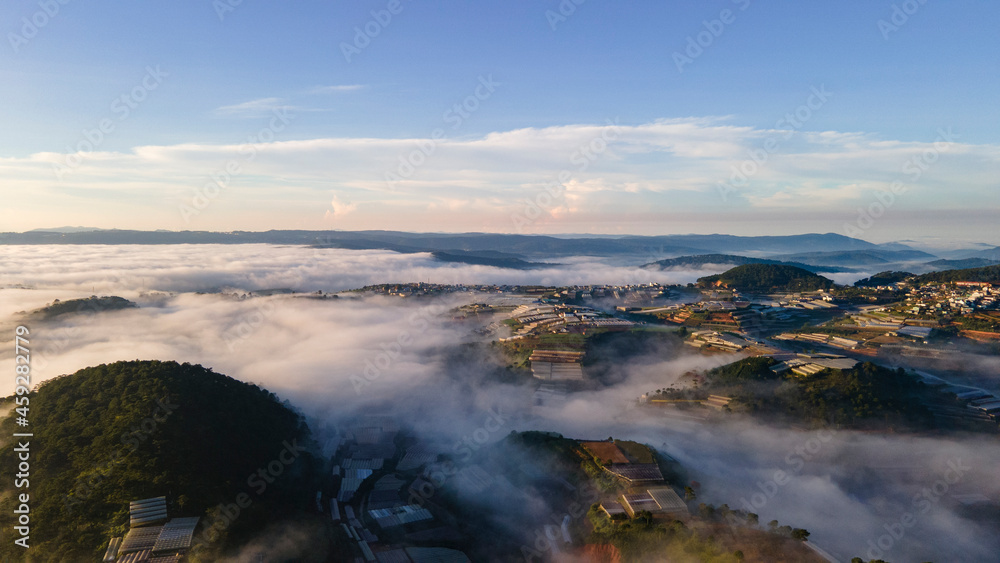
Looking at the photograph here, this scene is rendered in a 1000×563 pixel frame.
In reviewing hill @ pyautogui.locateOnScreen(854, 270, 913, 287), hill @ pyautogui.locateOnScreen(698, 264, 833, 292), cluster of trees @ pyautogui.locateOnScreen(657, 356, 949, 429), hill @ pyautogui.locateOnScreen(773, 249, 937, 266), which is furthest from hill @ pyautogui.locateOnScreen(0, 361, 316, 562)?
hill @ pyautogui.locateOnScreen(773, 249, 937, 266)

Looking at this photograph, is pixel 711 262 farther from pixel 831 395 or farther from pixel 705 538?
pixel 705 538

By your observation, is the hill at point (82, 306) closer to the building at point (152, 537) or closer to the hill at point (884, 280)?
the building at point (152, 537)

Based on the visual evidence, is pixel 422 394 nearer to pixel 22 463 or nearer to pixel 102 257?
pixel 22 463

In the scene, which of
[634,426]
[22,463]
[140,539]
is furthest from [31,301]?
[634,426]

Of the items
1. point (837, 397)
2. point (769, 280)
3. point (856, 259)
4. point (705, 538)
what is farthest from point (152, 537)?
point (856, 259)

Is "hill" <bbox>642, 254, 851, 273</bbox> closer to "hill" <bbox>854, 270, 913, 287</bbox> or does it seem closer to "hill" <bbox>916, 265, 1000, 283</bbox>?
"hill" <bbox>854, 270, 913, 287</bbox>

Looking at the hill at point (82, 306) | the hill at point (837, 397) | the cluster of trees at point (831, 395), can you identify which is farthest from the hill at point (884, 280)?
the hill at point (82, 306)

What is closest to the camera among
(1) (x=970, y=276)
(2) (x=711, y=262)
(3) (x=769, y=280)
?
(1) (x=970, y=276)
